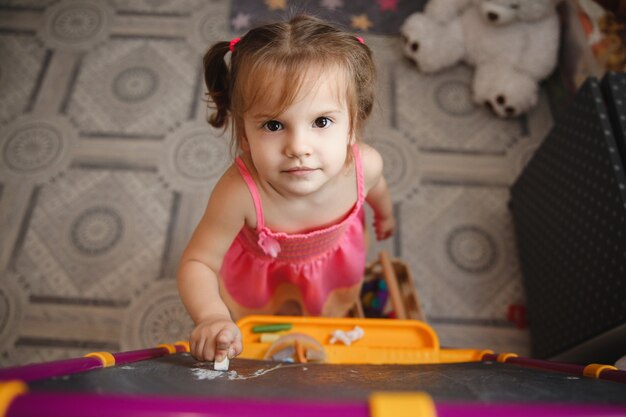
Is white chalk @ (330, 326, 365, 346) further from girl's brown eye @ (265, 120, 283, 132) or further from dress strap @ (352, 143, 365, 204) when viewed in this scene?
girl's brown eye @ (265, 120, 283, 132)

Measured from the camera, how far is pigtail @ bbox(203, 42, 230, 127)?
2.00 ft

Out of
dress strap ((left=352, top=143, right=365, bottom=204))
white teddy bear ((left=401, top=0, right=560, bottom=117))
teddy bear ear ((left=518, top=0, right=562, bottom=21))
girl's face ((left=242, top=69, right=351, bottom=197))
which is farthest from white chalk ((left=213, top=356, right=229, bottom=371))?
teddy bear ear ((left=518, top=0, right=562, bottom=21))

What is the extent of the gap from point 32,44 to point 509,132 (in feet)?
4.54

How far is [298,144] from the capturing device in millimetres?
530

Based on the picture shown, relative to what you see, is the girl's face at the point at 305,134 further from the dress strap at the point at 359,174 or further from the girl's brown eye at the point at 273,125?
the dress strap at the point at 359,174

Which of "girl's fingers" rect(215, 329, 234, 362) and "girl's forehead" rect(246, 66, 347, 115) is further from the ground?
"girl's forehead" rect(246, 66, 347, 115)

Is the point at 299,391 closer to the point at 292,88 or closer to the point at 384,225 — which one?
the point at 292,88

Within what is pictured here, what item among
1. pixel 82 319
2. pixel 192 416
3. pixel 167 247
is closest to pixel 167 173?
pixel 167 247

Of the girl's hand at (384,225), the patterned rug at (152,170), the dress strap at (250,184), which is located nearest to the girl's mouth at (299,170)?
the dress strap at (250,184)

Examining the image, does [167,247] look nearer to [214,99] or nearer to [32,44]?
[214,99]

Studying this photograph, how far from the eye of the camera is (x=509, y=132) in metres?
1.26

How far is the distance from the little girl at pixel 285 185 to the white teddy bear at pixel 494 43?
1.93 ft

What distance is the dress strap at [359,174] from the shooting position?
2.31ft

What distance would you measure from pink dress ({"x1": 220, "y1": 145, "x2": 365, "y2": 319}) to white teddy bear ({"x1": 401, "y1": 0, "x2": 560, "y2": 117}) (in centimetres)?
65
